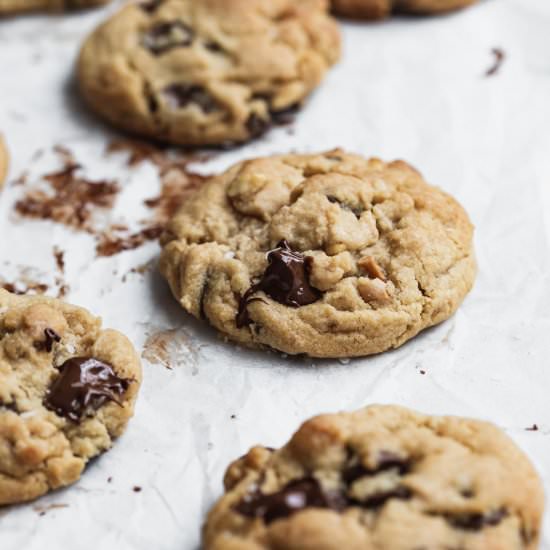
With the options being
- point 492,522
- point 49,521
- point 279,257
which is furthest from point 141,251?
point 492,522

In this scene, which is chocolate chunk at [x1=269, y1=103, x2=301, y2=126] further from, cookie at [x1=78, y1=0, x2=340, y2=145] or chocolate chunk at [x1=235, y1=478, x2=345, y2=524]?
chocolate chunk at [x1=235, y1=478, x2=345, y2=524]

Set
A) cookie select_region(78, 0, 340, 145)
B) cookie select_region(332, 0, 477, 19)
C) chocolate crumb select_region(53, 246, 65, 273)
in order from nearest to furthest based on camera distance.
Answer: chocolate crumb select_region(53, 246, 65, 273) < cookie select_region(78, 0, 340, 145) < cookie select_region(332, 0, 477, 19)

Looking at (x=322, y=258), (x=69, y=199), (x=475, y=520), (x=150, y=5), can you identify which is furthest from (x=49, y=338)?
(x=150, y=5)

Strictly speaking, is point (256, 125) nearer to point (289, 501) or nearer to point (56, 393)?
point (56, 393)

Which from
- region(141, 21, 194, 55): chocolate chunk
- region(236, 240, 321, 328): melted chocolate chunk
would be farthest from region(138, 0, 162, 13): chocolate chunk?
region(236, 240, 321, 328): melted chocolate chunk

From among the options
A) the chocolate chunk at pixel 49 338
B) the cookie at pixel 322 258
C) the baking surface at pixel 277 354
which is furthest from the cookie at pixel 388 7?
the chocolate chunk at pixel 49 338

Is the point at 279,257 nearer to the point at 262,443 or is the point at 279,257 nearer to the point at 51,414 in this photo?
the point at 262,443

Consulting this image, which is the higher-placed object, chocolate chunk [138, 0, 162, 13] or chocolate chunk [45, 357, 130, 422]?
chocolate chunk [138, 0, 162, 13]
